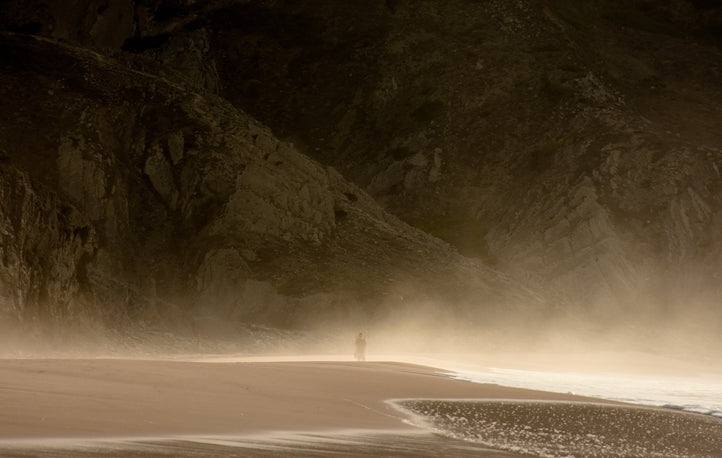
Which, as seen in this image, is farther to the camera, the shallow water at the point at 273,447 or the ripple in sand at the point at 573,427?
the ripple in sand at the point at 573,427

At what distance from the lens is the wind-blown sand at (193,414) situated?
9.99 m

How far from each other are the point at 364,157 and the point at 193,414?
74869 millimetres

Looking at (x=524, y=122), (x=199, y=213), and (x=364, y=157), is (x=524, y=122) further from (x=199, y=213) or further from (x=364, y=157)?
(x=199, y=213)

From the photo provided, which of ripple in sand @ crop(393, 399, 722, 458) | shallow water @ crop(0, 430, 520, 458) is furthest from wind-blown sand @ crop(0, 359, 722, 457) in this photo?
ripple in sand @ crop(393, 399, 722, 458)

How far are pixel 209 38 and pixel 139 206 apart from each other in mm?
42886

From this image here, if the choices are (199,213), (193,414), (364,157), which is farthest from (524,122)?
(193,414)

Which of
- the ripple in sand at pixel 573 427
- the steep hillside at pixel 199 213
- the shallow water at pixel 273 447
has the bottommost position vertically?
the shallow water at pixel 273 447

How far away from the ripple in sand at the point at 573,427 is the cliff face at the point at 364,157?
23555 millimetres

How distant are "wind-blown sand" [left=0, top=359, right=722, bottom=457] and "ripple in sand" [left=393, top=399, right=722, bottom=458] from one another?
29.8 inches

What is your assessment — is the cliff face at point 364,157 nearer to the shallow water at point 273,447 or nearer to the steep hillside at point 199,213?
the steep hillside at point 199,213

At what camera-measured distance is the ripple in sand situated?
13070 mm

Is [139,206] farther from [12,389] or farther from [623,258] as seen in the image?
[12,389]

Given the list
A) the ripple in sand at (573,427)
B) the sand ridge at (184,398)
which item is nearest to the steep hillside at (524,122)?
the sand ridge at (184,398)

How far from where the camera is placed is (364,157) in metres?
87.0
